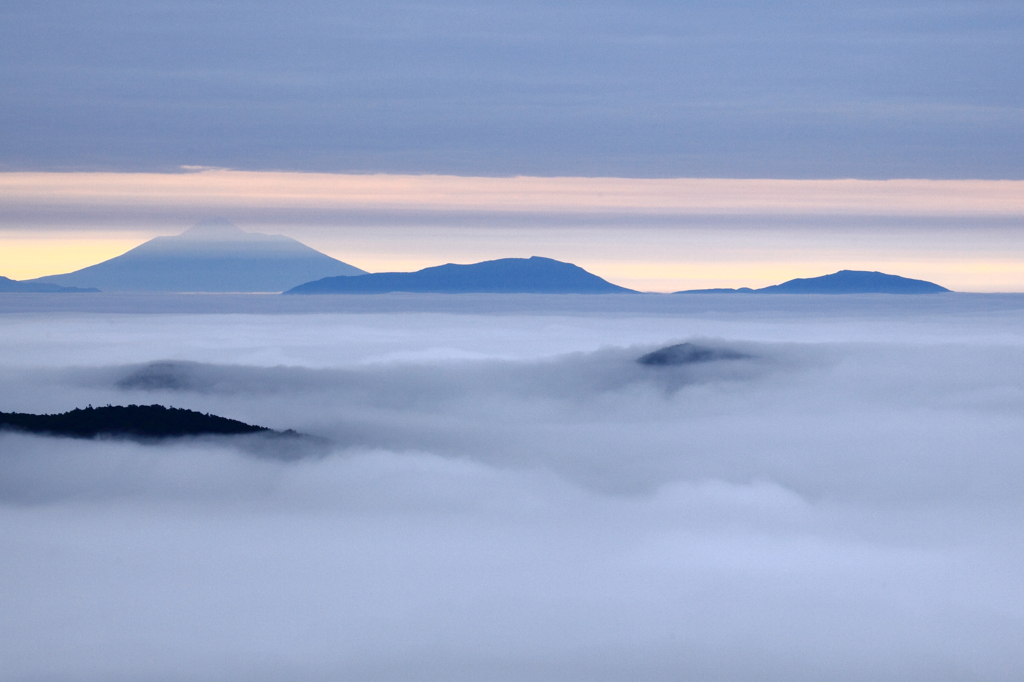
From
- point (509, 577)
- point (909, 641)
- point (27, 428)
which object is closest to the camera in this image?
point (909, 641)

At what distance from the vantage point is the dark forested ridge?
155 m

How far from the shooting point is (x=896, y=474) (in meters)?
180

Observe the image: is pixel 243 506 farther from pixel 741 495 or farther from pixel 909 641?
pixel 909 641

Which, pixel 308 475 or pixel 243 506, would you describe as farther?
pixel 308 475

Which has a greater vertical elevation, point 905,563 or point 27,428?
point 27,428

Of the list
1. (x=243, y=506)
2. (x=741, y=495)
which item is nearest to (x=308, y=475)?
(x=243, y=506)

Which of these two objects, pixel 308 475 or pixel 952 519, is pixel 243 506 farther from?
pixel 952 519

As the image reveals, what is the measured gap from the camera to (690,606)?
113 meters

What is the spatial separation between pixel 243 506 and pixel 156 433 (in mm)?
19688

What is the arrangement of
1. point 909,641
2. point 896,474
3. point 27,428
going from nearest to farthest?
point 909,641 < point 27,428 < point 896,474

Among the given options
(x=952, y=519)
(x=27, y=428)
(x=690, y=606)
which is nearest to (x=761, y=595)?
(x=690, y=606)

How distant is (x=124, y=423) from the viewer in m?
156

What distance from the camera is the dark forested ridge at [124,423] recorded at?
15512 centimetres

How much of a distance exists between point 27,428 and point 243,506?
37620 millimetres
